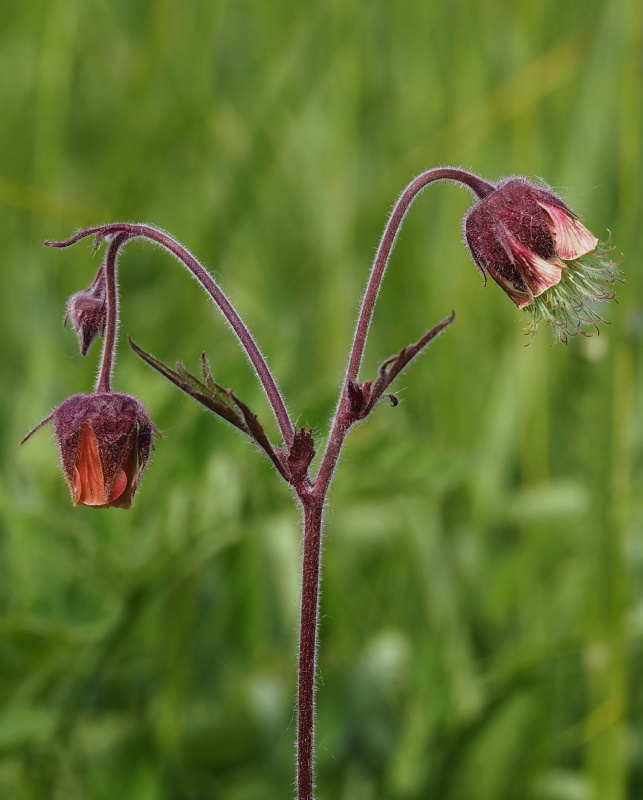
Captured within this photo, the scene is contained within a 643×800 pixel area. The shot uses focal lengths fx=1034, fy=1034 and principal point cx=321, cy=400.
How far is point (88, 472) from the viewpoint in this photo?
184 cm

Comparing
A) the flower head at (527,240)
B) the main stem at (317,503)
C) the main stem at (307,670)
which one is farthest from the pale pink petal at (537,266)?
the main stem at (307,670)

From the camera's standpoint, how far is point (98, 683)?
8.67 ft

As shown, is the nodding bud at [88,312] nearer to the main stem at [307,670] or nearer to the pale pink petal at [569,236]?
the main stem at [307,670]

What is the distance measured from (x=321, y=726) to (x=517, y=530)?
1179 mm

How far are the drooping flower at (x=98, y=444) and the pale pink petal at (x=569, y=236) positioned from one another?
0.80 meters

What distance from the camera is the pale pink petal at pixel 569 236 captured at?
1796 millimetres

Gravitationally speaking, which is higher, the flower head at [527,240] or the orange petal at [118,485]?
the flower head at [527,240]

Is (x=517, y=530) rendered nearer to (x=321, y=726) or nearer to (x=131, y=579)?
(x=321, y=726)

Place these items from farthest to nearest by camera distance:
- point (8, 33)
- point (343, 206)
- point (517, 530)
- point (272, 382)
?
1. point (8, 33)
2. point (343, 206)
3. point (517, 530)
4. point (272, 382)

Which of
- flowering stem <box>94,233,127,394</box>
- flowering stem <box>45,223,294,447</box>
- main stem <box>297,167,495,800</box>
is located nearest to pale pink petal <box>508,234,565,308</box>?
main stem <box>297,167,495,800</box>

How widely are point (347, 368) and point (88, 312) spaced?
0.56 m

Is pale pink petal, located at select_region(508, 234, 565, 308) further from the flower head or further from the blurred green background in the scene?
the blurred green background

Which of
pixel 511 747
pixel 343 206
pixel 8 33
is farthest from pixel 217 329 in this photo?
pixel 8 33

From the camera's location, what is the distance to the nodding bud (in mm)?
1960
